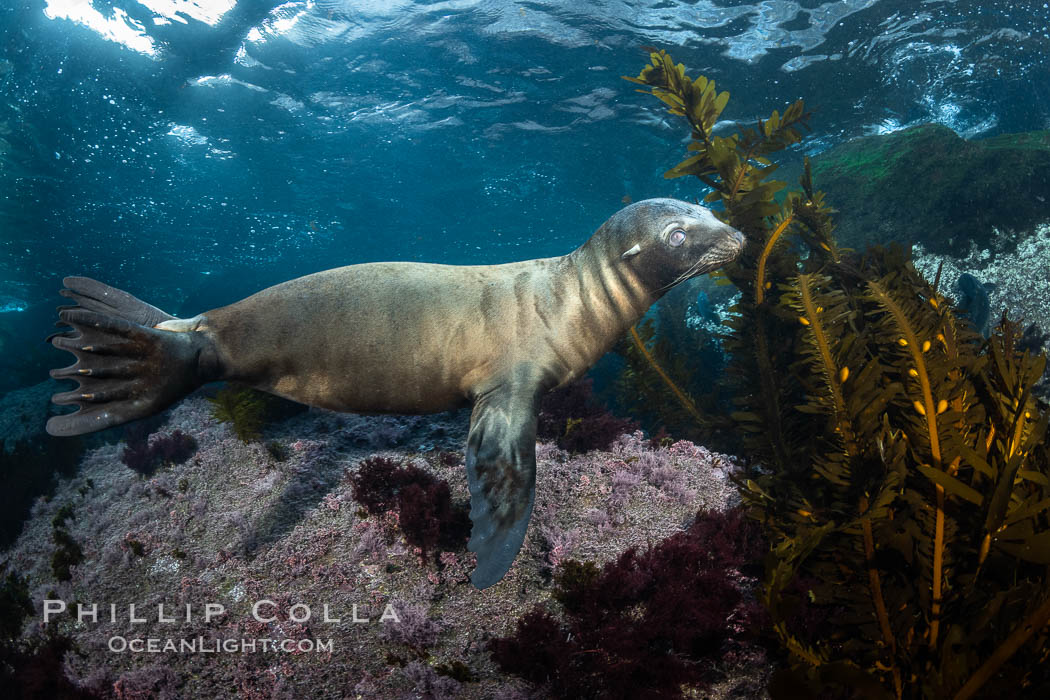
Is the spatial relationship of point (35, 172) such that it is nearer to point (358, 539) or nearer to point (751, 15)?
point (358, 539)

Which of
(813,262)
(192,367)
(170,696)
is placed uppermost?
(813,262)

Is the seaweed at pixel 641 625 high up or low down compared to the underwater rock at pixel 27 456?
down

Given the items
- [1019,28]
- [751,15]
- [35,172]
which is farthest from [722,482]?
[35,172]

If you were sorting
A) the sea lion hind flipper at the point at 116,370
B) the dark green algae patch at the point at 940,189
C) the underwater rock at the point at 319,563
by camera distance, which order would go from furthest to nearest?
the dark green algae patch at the point at 940,189
the underwater rock at the point at 319,563
the sea lion hind flipper at the point at 116,370

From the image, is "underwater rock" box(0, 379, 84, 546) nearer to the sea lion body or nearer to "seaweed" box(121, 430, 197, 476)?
"seaweed" box(121, 430, 197, 476)

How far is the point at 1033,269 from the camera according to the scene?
711 centimetres

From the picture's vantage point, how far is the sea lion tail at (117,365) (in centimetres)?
232

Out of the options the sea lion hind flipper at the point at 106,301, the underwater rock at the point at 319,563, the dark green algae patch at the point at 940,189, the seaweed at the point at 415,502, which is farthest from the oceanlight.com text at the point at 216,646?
the dark green algae patch at the point at 940,189

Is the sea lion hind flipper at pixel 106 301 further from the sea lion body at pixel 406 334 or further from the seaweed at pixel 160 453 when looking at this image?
the seaweed at pixel 160 453

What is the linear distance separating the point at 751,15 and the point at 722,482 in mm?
11514

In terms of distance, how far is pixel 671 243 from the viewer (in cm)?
280

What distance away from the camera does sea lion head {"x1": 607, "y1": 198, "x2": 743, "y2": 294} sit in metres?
2.79

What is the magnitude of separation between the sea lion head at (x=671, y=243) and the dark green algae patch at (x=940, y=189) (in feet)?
27.1

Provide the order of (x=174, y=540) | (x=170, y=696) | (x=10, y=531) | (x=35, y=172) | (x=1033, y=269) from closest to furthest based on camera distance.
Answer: (x=170, y=696), (x=174, y=540), (x=10, y=531), (x=1033, y=269), (x=35, y=172)
